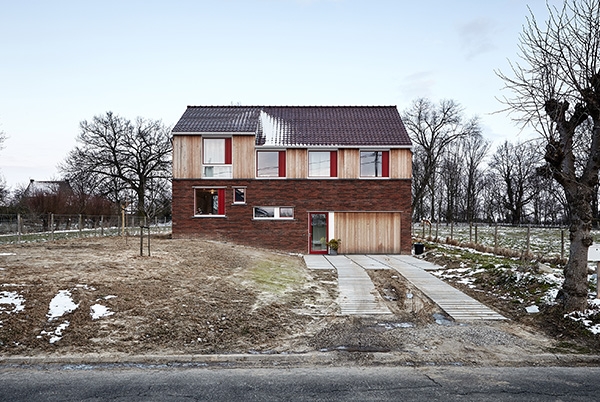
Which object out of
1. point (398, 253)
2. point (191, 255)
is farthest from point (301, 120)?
point (191, 255)

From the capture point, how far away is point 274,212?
69.0 feet

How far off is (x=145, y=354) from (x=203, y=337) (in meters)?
1.01

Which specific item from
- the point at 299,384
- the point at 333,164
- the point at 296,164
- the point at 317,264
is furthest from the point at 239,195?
the point at 299,384

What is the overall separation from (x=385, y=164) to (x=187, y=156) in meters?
10.2

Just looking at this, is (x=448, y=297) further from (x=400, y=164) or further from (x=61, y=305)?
(x=400, y=164)

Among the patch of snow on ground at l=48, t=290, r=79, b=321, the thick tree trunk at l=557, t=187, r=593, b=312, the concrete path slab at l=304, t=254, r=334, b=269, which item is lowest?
the concrete path slab at l=304, t=254, r=334, b=269

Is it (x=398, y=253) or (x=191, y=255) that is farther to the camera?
(x=398, y=253)

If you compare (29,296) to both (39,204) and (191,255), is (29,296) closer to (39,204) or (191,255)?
(191,255)

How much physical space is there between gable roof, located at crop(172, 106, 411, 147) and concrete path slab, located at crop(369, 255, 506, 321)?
8614 millimetres

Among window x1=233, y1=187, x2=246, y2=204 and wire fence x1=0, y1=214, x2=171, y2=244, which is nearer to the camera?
wire fence x1=0, y1=214, x2=171, y2=244

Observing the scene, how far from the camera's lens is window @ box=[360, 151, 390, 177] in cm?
2119

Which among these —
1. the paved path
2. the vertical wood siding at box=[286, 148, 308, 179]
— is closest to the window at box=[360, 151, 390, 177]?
the vertical wood siding at box=[286, 148, 308, 179]

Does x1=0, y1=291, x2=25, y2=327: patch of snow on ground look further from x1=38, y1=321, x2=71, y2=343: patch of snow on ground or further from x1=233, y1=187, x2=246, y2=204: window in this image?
x1=233, y1=187, x2=246, y2=204: window

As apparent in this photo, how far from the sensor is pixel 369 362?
5.76 m
